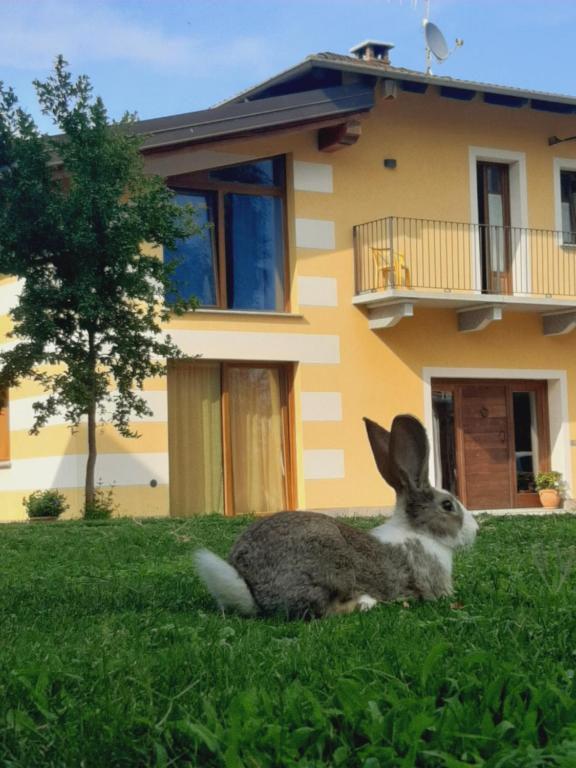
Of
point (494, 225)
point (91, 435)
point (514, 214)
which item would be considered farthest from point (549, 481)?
point (91, 435)

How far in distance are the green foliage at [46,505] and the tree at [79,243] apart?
144 cm

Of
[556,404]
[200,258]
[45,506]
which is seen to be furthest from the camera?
[556,404]

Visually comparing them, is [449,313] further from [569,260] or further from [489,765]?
[489,765]

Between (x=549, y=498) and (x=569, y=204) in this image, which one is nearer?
(x=549, y=498)

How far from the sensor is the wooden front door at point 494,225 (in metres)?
21.2

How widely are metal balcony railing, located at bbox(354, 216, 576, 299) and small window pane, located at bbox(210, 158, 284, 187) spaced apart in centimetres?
171

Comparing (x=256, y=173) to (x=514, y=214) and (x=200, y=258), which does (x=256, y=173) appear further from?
(x=514, y=214)

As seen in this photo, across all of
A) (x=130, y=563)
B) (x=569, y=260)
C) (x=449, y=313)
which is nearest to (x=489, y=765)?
(x=130, y=563)

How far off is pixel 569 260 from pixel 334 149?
550cm

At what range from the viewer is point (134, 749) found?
9.04 feet

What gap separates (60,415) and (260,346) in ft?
11.7

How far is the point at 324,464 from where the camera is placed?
1903cm

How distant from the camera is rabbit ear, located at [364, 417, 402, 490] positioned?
567 cm

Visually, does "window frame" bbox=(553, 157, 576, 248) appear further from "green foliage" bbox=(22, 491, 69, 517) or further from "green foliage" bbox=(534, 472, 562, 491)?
"green foliage" bbox=(22, 491, 69, 517)
